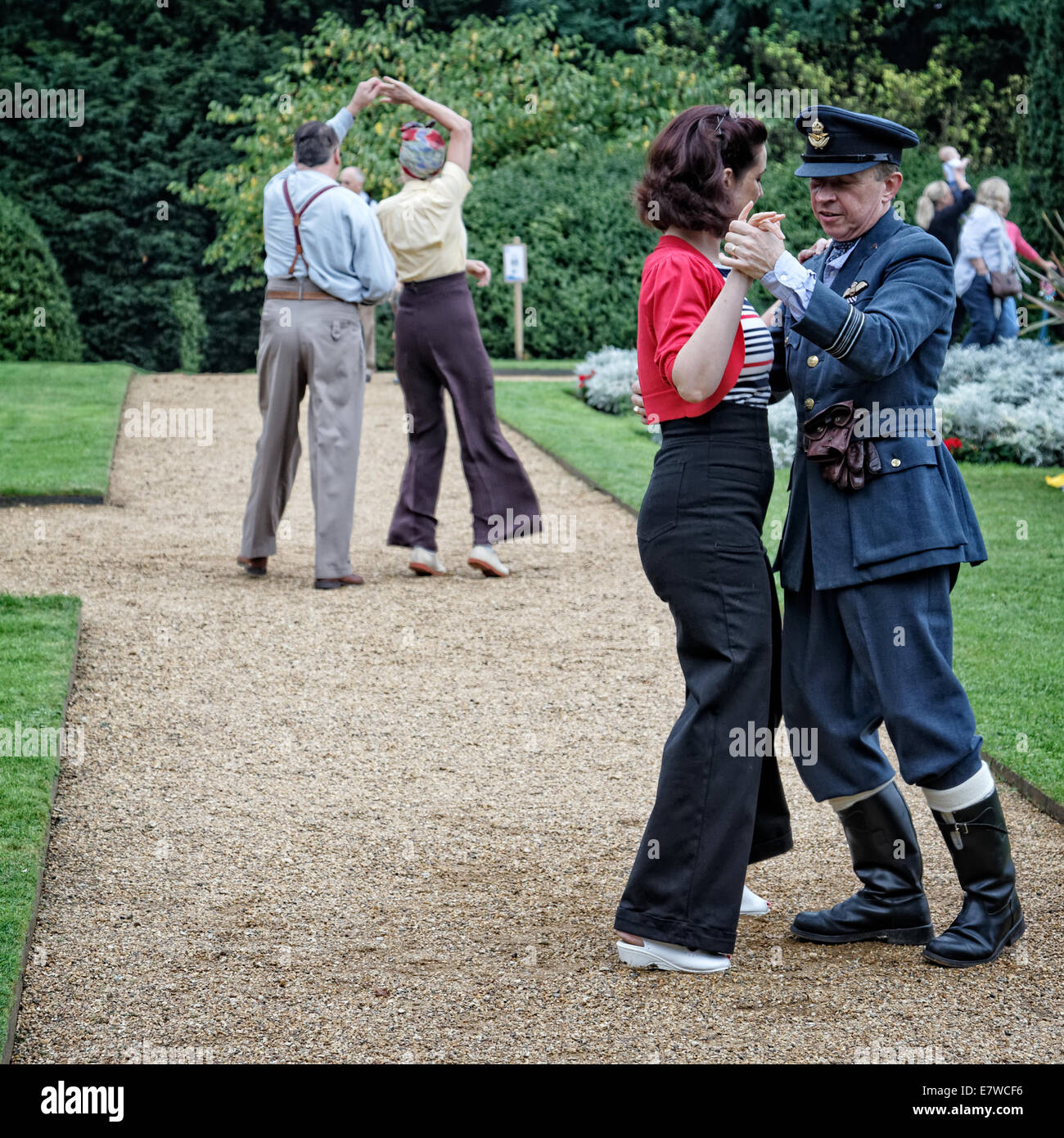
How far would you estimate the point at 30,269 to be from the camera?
18.6 meters

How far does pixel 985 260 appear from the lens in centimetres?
1373

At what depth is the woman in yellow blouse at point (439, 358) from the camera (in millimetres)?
7332

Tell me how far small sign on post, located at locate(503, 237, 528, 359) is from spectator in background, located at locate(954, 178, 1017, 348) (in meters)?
5.72

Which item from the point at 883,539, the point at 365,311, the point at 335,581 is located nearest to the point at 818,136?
the point at 883,539

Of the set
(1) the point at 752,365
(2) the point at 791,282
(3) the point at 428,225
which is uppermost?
(2) the point at 791,282

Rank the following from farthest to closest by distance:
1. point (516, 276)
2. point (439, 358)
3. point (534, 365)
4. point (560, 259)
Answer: point (560, 259), point (534, 365), point (516, 276), point (439, 358)

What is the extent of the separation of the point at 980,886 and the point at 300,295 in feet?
16.1

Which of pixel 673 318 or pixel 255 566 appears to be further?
pixel 255 566

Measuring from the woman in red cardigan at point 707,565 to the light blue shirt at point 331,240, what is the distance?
4.07 m

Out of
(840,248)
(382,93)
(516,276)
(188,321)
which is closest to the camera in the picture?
(840,248)

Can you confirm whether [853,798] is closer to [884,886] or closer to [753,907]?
[884,886]
